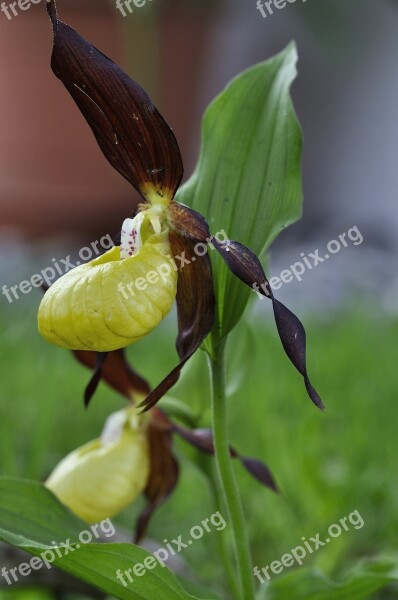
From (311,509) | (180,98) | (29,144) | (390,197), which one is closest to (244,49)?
(180,98)

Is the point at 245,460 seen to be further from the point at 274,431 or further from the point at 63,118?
the point at 63,118

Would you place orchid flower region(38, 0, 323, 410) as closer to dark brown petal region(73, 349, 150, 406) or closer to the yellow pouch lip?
the yellow pouch lip

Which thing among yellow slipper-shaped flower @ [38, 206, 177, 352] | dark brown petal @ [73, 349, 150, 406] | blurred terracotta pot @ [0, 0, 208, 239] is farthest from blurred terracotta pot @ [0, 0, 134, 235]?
yellow slipper-shaped flower @ [38, 206, 177, 352]

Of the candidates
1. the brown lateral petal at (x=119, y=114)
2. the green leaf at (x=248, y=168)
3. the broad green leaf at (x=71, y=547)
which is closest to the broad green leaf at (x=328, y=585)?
the broad green leaf at (x=71, y=547)

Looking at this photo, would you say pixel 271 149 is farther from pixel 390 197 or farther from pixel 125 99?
pixel 390 197

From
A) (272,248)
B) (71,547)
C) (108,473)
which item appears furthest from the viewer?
(272,248)

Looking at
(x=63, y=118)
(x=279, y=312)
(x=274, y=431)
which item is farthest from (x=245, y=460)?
(x=63, y=118)

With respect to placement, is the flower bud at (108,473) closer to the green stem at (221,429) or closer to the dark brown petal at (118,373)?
the dark brown petal at (118,373)

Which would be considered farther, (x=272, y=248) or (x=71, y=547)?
(x=272, y=248)

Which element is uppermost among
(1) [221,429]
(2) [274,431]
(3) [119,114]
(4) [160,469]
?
(3) [119,114]

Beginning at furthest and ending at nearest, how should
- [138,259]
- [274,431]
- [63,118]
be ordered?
[63,118] < [274,431] < [138,259]
